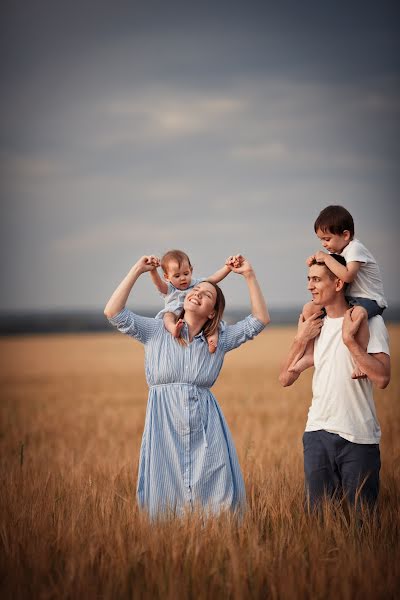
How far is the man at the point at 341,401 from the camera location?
14.8 feet

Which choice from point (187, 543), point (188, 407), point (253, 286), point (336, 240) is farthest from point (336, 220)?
point (187, 543)

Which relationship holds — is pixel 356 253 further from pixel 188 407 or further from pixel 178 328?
pixel 188 407

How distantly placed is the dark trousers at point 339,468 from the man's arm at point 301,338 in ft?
1.21

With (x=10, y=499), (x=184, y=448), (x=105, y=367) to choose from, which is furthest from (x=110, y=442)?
(x=105, y=367)

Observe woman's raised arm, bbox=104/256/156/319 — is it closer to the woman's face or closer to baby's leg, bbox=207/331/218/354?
the woman's face

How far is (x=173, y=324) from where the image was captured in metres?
4.79

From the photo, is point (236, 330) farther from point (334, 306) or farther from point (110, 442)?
point (110, 442)

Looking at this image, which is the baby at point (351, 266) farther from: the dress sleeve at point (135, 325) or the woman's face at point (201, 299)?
the dress sleeve at point (135, 325)

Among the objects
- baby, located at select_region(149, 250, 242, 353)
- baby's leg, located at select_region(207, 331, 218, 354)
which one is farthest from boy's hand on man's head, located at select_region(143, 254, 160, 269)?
baby's leg, located at select_region(207, 331, 218, 354)

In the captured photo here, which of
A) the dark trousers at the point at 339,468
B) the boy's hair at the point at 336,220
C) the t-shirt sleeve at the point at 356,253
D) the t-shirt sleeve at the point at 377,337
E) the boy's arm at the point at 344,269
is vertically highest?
the boy's hair at the point at 336,220

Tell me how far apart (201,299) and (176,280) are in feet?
0.91

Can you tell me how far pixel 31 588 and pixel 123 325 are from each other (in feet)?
5.05

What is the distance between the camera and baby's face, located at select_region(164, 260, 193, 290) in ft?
16.0

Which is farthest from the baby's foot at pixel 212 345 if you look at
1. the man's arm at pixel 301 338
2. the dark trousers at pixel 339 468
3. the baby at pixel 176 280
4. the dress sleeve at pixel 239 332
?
the dark trousers at pixel 339 468
